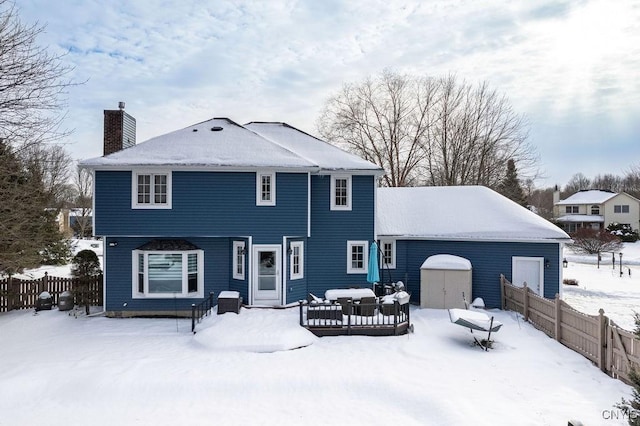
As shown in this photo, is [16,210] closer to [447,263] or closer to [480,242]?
[447,263]

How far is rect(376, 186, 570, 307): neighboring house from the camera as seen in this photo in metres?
16.4

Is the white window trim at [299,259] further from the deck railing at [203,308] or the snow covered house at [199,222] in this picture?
the deck railing at [203,308]

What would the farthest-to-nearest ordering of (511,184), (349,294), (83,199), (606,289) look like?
1. (83,199)
2. (511,184)
3. (606,289)
4. (349,294)

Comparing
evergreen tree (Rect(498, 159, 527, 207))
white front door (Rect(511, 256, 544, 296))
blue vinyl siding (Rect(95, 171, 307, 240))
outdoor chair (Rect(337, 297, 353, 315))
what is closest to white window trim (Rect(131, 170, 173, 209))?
blue vinyl siding (Rect(95, 171, 307, 240))

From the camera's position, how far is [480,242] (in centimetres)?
1694

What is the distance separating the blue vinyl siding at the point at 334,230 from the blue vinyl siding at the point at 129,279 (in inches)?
137

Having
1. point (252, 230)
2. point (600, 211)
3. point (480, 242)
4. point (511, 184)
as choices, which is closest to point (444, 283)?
point (480, 242)

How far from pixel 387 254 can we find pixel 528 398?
9744 millimetres

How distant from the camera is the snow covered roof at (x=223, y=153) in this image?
14328 mm

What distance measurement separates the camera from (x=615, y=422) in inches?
288

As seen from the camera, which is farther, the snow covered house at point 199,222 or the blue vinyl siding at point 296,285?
the blue vinyl siding at point 296,285

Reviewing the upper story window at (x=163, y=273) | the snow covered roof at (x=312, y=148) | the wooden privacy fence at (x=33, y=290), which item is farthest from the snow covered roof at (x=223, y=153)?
the wooden privacy fence at (x=33, y=290)

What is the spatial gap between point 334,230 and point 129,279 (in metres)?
8.49

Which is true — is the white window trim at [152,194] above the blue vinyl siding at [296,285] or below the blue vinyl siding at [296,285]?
above
